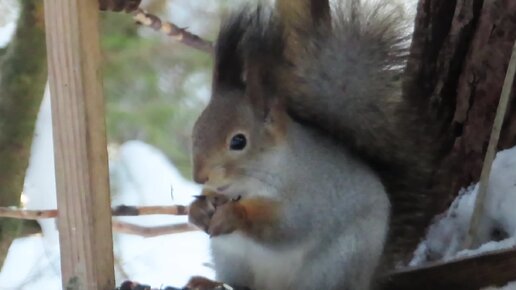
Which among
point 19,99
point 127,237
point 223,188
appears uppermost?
point 19,99

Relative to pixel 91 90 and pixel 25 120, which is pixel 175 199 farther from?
pixel 91 90

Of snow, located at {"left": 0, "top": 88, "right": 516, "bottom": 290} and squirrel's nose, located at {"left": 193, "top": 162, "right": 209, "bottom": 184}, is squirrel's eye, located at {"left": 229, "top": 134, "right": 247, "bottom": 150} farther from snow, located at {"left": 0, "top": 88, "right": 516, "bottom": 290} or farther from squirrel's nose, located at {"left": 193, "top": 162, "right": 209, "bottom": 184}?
snow, located at {"left": 0, "top": 88, "right": 516, "bottom": 290}

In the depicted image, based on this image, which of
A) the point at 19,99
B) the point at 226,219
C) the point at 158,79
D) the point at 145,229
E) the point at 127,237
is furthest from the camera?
the point at 127,237

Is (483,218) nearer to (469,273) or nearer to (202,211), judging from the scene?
(469,273)

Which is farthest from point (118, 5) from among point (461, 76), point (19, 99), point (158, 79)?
point (158, 79)

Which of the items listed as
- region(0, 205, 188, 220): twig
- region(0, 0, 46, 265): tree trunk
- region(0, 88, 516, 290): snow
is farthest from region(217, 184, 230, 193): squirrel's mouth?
region(0, 0, 46, 265): tree trunk

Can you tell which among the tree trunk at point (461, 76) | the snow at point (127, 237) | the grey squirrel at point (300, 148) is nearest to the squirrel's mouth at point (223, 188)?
the grey squirrel at point (300, 148)

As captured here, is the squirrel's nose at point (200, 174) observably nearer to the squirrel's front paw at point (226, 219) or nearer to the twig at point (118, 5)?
the squirrel's front paw at point (226, 219)
